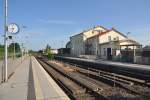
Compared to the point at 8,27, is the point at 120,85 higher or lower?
lower

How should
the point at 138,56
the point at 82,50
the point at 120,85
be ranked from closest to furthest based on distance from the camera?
the point at 120,85, the point at 138,56, the point at 82,50

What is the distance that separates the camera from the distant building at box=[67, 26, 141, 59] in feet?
241

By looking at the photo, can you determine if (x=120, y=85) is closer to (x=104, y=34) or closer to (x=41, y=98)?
(x=41, y=98)

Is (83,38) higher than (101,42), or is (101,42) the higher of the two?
(83,38)

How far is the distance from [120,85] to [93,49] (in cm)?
8250

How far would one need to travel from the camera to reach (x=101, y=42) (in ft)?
299

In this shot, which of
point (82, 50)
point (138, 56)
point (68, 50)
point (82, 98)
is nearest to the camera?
point (82, 98)

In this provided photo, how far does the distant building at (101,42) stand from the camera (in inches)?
2889

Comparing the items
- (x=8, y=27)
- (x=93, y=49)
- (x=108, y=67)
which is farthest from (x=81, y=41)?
(x=8, y=27)

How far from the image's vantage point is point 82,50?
367ft

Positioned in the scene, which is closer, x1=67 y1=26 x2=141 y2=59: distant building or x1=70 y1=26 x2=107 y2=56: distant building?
x1=67 y1=26 x2=141 y2=59: distant building

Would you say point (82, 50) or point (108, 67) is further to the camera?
point (82, 50)

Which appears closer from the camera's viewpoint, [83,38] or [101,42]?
[101,42]

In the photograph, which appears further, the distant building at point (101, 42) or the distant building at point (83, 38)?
the distant building at point (83, 38)
